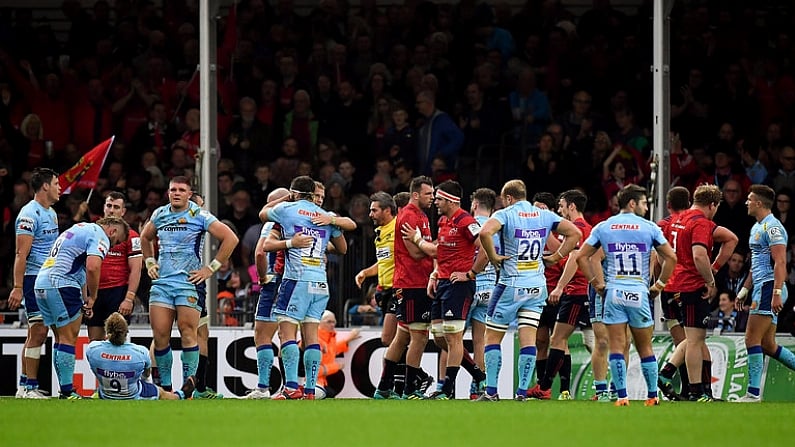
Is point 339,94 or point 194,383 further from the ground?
point 339,94

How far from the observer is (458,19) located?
23406mm

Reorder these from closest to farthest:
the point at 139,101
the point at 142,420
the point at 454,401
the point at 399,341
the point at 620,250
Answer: the point at 142,420 → the point at 620,250 → the point at 454,401 → the point at 399,341 → the point at 139,101

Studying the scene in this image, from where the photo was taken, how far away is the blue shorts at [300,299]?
15.2 metres

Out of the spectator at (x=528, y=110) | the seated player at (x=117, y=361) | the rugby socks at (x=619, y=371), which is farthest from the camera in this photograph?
the spectator at (x=528, y=110)

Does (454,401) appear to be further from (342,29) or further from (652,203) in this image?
(342,29)

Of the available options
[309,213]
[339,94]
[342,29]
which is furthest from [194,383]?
[342,29]

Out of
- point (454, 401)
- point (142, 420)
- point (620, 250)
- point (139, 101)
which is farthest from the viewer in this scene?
point (139, 101)

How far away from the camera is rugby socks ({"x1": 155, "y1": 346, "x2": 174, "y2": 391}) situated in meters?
15.4

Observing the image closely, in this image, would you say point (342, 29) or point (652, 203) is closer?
point (652, 203)

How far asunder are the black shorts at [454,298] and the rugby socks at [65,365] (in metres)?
3.93

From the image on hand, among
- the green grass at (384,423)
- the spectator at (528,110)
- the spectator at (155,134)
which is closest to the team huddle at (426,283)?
the green grass at (384,423)

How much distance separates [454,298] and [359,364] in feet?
10.0

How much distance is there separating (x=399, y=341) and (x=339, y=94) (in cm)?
694

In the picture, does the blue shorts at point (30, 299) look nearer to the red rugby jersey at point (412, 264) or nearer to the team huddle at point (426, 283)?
the team huddle at point (426, 283)
